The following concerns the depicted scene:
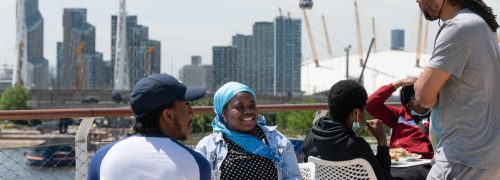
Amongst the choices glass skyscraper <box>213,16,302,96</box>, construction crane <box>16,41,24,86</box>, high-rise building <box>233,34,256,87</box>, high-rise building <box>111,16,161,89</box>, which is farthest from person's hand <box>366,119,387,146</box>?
high-rise building <box>111,16,161,89</box>

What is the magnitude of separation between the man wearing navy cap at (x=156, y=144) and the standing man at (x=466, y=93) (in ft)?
2.90

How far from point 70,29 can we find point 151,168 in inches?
7823

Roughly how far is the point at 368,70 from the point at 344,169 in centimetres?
12143

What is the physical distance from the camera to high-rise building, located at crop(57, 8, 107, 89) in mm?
180250

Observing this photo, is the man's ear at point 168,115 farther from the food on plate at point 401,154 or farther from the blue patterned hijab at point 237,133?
the food on plate at point 401,154

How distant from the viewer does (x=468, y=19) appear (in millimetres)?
2785

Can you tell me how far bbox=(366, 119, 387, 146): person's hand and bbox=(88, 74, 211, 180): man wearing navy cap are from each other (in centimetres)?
143

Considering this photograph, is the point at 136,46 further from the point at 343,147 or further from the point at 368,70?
the point at 343,147

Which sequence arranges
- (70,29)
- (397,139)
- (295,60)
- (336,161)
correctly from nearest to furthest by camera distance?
(336,161)
(397,139)
(295,60)
(70,29)

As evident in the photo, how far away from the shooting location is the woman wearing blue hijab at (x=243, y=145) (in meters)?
3.75

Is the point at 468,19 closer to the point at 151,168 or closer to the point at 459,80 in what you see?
the point at 459,80

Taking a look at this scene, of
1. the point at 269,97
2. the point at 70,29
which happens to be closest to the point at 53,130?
the point at 269,97

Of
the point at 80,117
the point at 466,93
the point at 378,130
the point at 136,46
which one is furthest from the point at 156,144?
the point at 136,46

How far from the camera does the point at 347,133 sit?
373 centimetres
